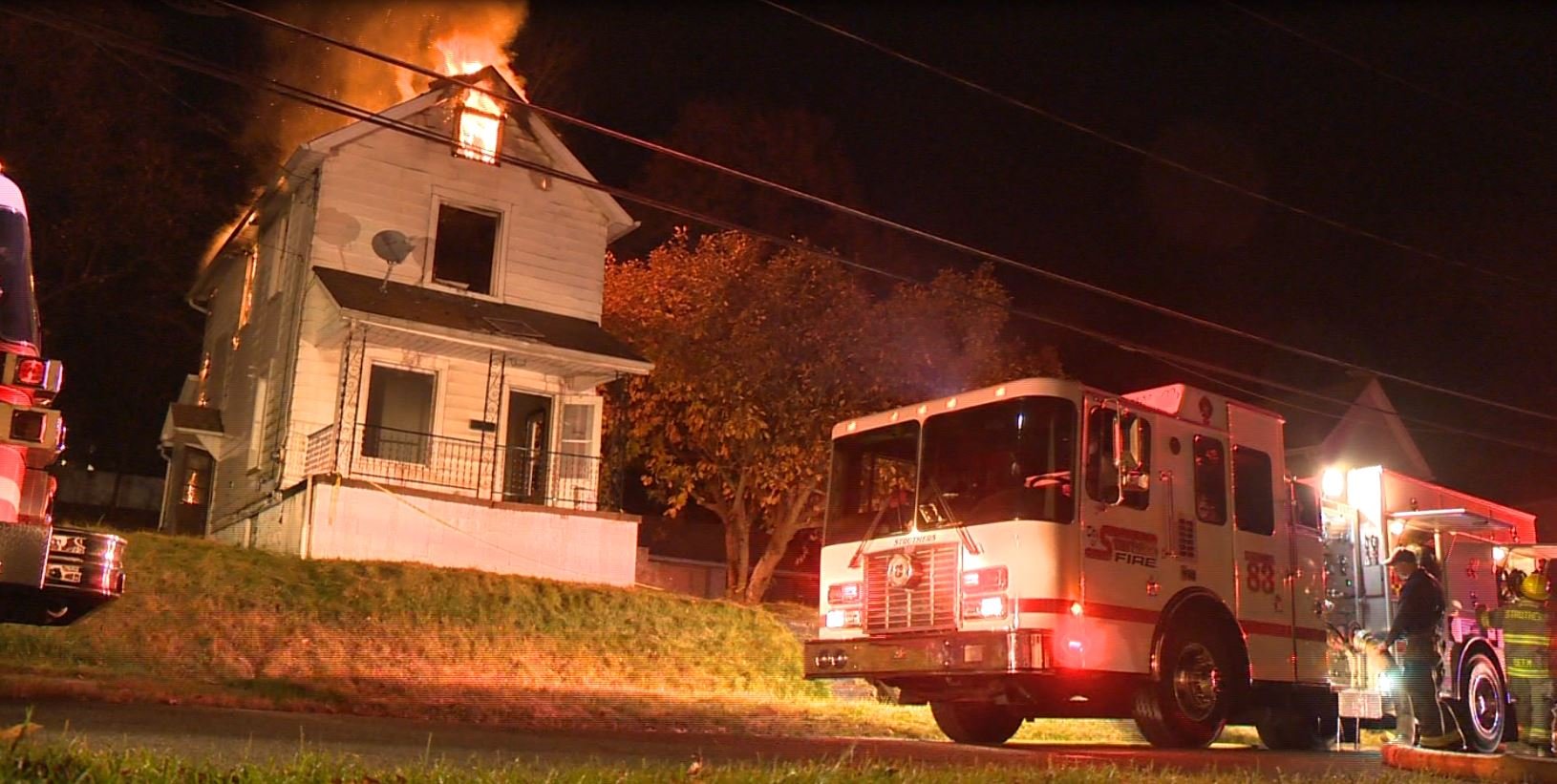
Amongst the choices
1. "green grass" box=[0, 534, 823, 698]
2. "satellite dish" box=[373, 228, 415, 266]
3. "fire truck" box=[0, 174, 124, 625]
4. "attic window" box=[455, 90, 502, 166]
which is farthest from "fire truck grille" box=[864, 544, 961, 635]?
"attic window" box=[455, 90, 502, 166]

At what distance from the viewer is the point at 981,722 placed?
1270 cm

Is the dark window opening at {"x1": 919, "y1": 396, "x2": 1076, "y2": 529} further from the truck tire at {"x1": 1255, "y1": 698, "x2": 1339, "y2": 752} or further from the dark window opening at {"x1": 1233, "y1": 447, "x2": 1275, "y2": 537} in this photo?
the truck tire at {"x1": 1255, "y1": 698, "x2": 1339, "y2": 752}

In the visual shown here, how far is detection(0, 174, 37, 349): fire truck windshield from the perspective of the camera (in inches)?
310

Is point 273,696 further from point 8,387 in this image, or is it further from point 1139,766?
point 1139,766

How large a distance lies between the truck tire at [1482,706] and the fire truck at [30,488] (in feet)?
39.8

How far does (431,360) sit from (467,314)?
1.12m

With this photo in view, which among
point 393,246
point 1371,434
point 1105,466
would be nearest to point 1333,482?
point 1105,466

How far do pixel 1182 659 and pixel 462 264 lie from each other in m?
14.8

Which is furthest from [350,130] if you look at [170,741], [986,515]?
[170,741]

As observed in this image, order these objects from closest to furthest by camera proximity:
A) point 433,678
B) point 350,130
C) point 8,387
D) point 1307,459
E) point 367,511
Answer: point 8,387
point 1307,459
point 433,678
point 367,511
point 350,130

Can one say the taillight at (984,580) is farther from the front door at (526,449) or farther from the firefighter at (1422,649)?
the front door at (526,449)

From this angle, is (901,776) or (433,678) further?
(433,678)

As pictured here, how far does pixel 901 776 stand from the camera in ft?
22.2

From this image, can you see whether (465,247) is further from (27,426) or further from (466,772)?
(466,772)
